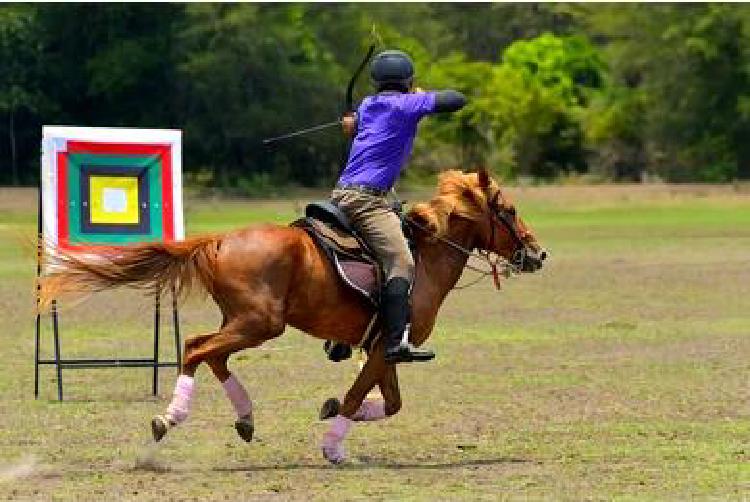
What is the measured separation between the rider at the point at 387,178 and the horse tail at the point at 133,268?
1.06 meters

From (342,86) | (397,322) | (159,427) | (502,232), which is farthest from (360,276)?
(342,86)

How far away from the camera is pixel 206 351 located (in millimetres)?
12391

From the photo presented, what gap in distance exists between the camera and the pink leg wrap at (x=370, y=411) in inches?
510

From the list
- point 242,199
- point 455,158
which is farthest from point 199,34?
point 455,158

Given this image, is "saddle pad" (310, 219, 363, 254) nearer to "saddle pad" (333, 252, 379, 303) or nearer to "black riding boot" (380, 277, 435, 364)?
"saddle pad" (333, 252, 379, 303)

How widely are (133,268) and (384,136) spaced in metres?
1.99

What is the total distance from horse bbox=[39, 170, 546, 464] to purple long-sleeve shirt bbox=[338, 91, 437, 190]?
55cm

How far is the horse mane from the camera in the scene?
43.8 feet

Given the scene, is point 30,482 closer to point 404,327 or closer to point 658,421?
point 404,327

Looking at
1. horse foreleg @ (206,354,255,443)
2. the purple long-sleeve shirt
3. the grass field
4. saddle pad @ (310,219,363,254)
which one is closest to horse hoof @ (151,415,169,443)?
the grass field

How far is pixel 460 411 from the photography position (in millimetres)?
15547

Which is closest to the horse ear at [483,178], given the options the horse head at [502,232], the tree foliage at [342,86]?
the horse head at [502,232]

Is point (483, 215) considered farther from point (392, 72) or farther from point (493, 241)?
point (392, 72)

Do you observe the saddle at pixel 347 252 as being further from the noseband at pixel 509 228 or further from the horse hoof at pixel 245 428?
the horse hoof at pixel 245 428
